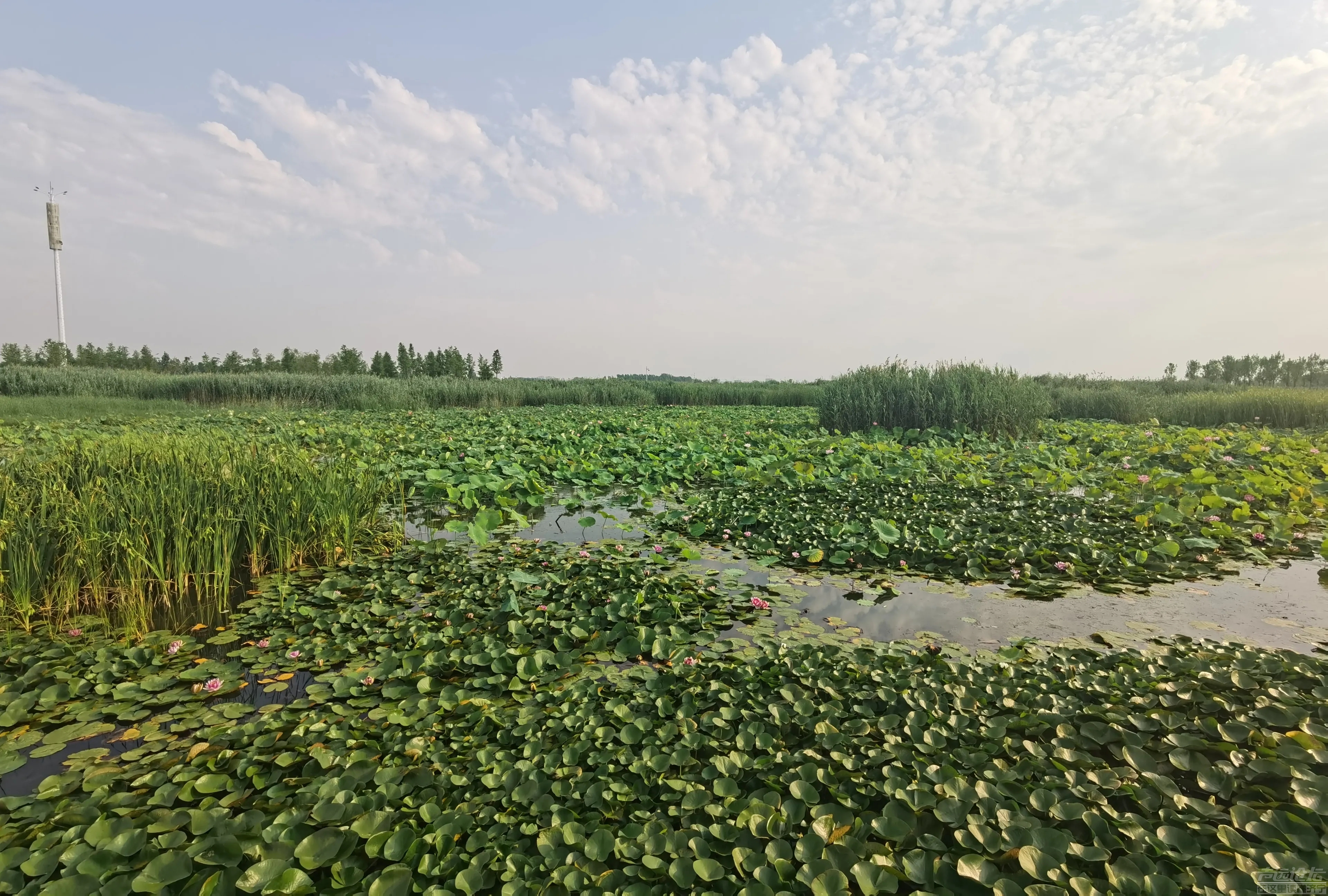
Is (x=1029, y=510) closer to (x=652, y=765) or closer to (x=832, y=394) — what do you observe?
(x=652, y=765)

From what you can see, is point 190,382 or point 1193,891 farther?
point 190,382

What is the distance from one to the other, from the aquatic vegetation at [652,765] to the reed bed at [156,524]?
1.38ft

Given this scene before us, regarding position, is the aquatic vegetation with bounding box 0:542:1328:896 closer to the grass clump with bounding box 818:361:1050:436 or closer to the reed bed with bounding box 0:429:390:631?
the reed bed with bounding box 0:429:390:631

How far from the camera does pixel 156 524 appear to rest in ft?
11.1

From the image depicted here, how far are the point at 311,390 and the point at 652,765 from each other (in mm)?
23745

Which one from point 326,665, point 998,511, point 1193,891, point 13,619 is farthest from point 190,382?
point 1193,891

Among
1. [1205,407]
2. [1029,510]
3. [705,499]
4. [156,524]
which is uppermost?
[1205,407]

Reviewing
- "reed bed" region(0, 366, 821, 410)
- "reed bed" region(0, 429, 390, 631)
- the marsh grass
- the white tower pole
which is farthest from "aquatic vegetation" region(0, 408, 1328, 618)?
the white tower pole

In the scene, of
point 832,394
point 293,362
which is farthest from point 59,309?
point 832,394

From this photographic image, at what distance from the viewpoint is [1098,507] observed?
529cm

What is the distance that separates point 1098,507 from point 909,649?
12.2ft

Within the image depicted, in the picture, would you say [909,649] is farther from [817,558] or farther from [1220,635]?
[1220,635]

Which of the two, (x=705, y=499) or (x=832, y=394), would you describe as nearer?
(x=705, y=499)

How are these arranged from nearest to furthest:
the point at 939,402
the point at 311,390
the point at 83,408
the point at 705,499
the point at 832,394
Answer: the point at 705,499 < the point at 939,402 < the point at 832,394 < the point at 83,408 < the point at 311,390
